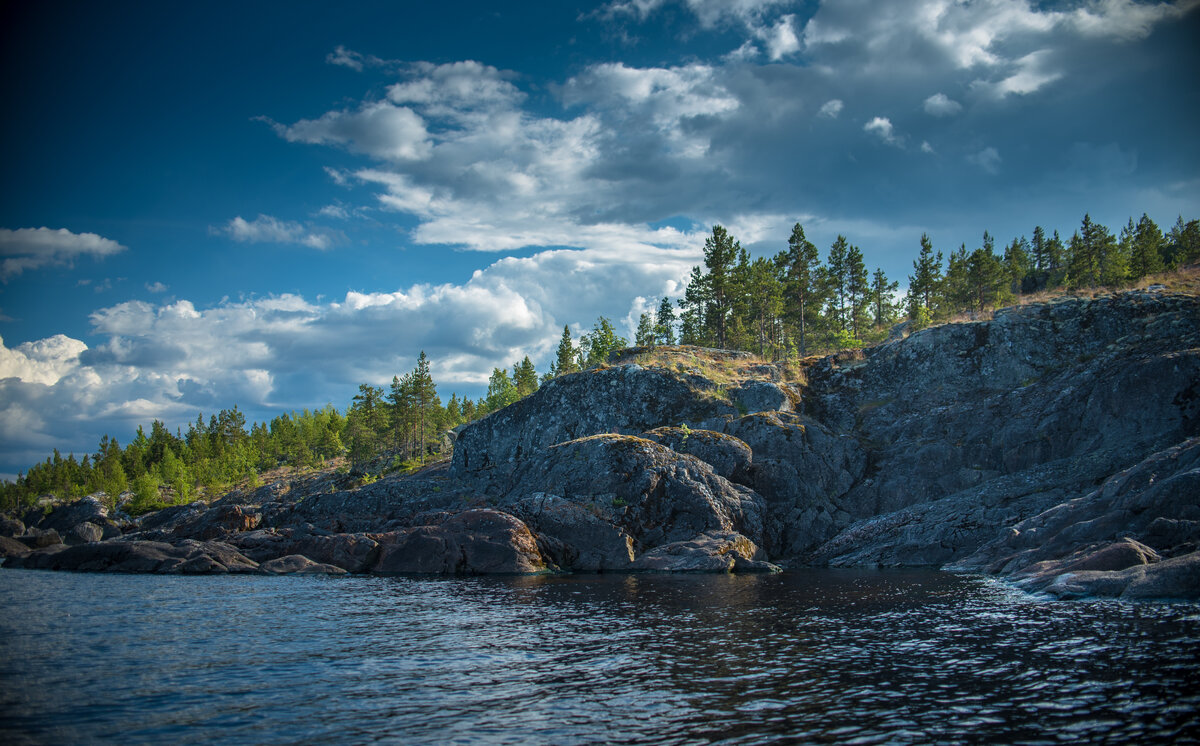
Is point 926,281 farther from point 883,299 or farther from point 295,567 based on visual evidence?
point 295,567

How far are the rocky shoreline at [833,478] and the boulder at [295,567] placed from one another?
0.24m

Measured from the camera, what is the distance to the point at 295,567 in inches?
1781

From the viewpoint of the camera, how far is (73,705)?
13727 mm

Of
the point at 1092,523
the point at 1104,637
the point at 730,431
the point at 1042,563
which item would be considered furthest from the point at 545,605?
the point at 730,431

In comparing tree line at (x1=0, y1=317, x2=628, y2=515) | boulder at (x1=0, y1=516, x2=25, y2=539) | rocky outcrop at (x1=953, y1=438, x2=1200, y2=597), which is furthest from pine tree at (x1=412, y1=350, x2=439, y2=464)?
rocky outcrop at (x1=953, y1=438, x2=1200, y2=597)

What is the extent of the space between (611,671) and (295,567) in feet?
123

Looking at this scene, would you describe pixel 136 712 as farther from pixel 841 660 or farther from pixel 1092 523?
pixel 1092 523

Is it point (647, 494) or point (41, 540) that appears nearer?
point (647, 494)

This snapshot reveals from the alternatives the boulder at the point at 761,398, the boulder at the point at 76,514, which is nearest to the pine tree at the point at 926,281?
the boulder at the point at 761,398

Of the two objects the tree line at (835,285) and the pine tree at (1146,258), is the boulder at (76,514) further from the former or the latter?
the pine tree at (1146,258)

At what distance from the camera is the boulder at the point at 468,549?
44062 millimetres

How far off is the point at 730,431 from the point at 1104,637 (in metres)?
42.5

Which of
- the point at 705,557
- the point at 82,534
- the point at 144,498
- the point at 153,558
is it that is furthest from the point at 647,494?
the point at 144,498

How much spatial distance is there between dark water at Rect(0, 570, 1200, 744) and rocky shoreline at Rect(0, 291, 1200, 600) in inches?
502
